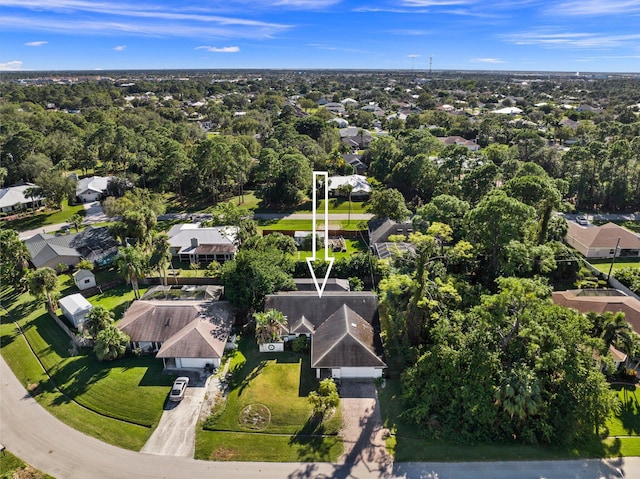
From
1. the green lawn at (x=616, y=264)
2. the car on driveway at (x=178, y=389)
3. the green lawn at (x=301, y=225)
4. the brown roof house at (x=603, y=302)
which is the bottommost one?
the car on driveway at (x=178, y=389)

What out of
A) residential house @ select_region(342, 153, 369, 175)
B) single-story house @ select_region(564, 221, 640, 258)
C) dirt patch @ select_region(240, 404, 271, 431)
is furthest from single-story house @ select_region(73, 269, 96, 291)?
residential house @ select_region(342, 153, 369, 175)

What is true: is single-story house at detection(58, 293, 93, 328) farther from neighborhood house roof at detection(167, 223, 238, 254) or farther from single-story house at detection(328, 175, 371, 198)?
single-story house at detection(328, 175, 371, 198)

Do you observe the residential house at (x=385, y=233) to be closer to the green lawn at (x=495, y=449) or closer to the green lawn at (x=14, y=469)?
the green lawn at (x=495, y=449)

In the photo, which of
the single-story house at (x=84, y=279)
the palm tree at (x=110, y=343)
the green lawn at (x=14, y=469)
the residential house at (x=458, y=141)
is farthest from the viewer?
the residential house at (x=458, y=141)

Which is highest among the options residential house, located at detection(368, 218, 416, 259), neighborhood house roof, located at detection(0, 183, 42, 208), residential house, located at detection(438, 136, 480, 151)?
residential house, located at detection(438, 136, 480, 151)

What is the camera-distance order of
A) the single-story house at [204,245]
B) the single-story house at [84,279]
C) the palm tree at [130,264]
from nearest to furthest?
the palm tree at [130,264]
the single-story house at [84,279]
the single-story house at [204,245]

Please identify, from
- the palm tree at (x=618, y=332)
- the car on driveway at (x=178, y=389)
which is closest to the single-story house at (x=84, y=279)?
the car on driveway at (x=178, y=389)

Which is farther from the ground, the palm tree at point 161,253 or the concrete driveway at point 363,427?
the palm tree at point 161,253

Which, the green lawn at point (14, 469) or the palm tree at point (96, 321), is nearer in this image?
the green lawn at point (14, 469)
